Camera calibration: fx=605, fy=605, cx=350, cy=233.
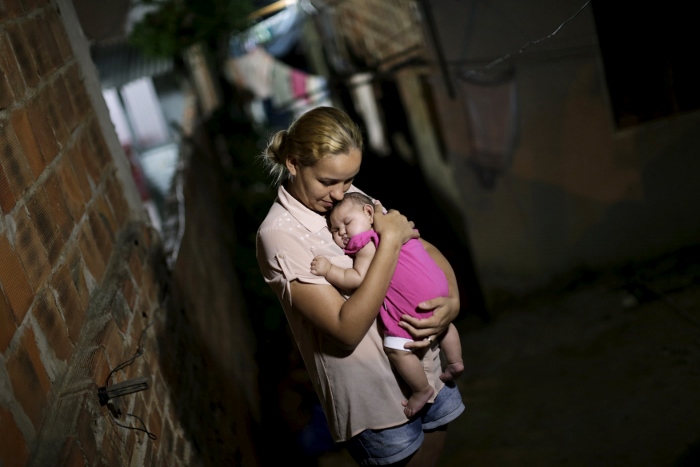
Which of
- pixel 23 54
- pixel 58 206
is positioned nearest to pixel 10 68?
pixel 23 54

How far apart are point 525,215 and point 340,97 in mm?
4331

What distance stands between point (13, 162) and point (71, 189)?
483mm

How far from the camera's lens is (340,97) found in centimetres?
1020

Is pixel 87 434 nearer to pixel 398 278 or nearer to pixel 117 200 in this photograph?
pixel 398 278

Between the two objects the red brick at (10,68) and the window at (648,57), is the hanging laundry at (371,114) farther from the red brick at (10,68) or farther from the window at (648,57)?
the red brick at (10,68)

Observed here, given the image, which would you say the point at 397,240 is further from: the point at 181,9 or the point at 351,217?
the point at 181,9

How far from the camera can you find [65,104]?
2.34 m

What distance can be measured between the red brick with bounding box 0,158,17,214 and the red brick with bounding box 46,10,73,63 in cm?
115

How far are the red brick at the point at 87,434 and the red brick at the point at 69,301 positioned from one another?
28 centimetres

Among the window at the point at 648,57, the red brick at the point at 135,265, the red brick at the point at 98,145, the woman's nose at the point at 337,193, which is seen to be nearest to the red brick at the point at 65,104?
the red brick at the point at 98,145

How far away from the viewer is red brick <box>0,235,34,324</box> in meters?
1.41

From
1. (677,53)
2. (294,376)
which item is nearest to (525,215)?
(677,53)

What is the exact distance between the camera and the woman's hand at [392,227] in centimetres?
192

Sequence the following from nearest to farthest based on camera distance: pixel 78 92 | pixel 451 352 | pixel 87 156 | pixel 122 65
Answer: pixel 451 352 → pixel 87 156 → pixel 78 92 → pixel 122 65
